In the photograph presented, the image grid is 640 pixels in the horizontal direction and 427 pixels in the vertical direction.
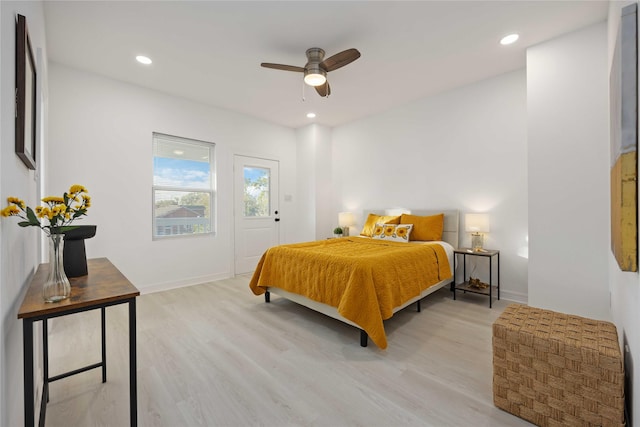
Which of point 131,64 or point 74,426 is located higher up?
point 131,64

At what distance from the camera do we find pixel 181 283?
4137mm

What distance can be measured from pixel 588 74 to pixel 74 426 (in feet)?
14.9

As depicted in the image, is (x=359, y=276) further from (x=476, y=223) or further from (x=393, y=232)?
(x=476, y=223)

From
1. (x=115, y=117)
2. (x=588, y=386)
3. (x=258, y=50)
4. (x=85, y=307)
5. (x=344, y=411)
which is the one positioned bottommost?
(x=344, y=411)

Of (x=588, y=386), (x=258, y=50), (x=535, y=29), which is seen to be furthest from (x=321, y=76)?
(x=588, y=386)

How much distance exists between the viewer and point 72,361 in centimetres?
215

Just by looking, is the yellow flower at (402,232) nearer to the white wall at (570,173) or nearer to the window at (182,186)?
the white wall at (570,173)

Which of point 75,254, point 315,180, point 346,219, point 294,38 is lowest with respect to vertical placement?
point 75,254

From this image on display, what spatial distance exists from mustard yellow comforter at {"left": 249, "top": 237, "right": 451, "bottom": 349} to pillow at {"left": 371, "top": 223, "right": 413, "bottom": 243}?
46 cm

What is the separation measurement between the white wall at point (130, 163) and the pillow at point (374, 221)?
2239mm

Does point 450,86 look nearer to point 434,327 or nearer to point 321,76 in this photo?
point 321,76

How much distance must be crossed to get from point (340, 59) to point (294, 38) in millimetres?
518

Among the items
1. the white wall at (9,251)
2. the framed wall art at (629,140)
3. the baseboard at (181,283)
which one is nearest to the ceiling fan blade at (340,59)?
the framed wall art at (629,140)

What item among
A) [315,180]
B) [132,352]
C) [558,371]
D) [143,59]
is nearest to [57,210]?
[132,352]
